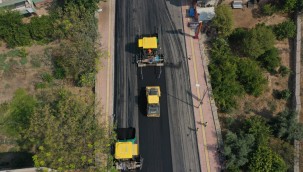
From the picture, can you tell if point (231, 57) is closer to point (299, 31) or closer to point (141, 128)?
point (299, 31)

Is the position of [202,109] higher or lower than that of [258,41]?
lower

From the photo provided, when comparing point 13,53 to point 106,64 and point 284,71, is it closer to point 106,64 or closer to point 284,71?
point 106,64

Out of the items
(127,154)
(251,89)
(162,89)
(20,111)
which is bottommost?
(127,154)

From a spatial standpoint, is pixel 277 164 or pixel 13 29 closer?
pixel 277 164

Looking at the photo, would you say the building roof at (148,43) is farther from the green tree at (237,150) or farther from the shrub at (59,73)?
the green tree at (237,150)

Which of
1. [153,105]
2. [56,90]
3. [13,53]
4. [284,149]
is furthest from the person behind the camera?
[13,53]

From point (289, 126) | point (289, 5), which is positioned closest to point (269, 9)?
point (289, 5)

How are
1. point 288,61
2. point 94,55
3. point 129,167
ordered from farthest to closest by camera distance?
point 288,61, point 94,55, point 129,167

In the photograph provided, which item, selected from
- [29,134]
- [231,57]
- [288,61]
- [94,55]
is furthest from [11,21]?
[288,61]
